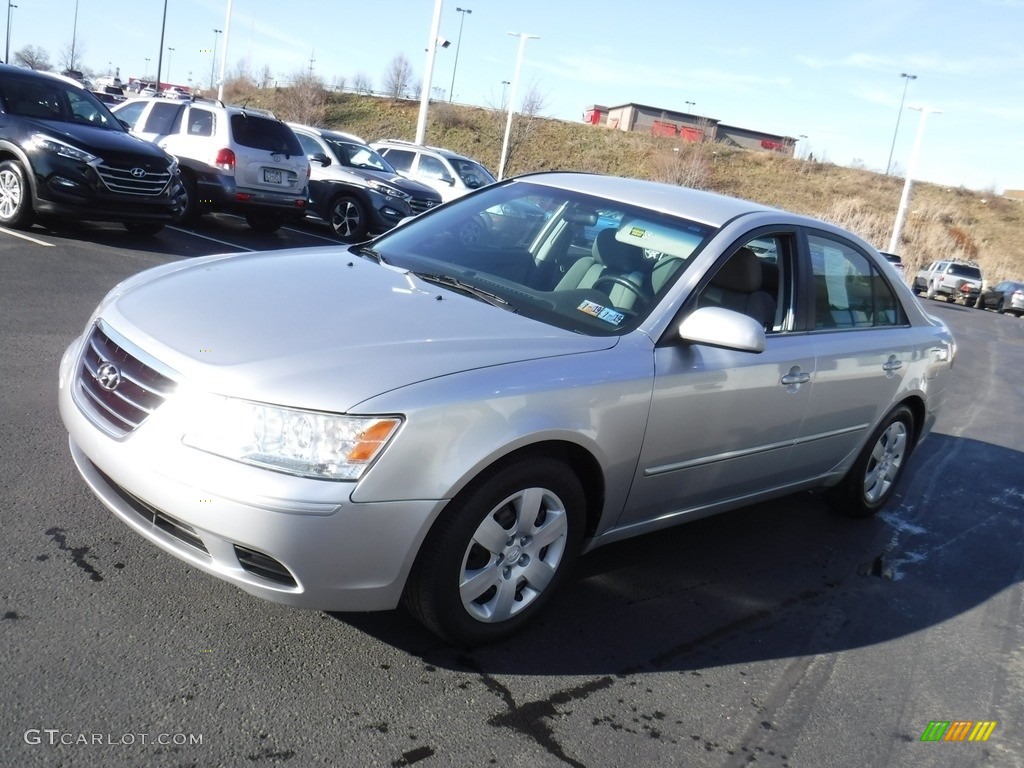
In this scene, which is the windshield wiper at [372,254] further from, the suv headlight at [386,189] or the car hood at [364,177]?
the car hood at [364,177]

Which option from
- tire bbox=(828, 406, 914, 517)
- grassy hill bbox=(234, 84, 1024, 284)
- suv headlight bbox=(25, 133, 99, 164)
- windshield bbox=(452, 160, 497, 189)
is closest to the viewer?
tire bbox=(828, 406, 914, 517)

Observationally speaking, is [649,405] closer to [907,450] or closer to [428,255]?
[428,255]

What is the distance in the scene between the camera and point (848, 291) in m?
4.80

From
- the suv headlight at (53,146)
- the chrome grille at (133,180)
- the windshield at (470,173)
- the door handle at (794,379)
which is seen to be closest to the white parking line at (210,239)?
the chrome grille at (133,180)

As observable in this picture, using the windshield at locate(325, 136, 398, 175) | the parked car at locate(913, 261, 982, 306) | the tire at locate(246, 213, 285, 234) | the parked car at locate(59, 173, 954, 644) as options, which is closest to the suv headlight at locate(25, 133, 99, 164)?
the tire at locate(246, 213, 285, 234)

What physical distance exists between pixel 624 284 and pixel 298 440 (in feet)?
5.48

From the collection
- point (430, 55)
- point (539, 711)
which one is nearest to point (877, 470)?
point (539, 711)

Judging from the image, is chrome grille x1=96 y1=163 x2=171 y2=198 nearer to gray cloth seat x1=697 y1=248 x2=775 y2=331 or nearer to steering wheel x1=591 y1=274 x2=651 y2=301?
steering wheel x1=591 y1=274 x2=651 y2=301

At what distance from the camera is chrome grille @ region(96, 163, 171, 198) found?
390 inches

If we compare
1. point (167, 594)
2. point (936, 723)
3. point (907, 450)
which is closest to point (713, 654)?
point (936, 723)

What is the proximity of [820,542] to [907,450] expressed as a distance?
3.60 feet

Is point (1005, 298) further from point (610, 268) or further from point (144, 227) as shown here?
point (610, 268)

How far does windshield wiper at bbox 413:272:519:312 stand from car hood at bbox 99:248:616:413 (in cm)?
6

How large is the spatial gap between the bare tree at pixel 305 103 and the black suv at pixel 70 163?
53924mm
